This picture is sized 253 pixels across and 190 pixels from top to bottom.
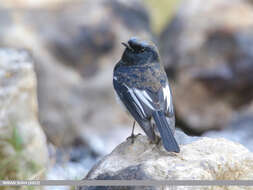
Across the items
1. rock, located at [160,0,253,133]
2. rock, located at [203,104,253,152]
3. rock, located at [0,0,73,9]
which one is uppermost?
rock, located at [0,0,73,9]

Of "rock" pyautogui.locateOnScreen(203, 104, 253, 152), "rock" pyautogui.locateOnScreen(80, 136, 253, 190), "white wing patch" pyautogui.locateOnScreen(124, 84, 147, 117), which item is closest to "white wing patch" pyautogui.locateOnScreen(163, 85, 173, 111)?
"white wing patch" pyautogui.locateOnScreen(124, 84, 147, 117)

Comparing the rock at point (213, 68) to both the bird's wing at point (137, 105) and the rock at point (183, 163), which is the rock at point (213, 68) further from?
the rock at point (183, 163)

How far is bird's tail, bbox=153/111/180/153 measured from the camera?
12.4ft

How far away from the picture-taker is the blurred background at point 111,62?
8.36 metres

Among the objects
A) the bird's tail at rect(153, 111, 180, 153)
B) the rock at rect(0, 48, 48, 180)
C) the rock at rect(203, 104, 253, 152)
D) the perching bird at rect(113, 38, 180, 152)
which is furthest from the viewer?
the rock at rect(203, 104, 253, 152)

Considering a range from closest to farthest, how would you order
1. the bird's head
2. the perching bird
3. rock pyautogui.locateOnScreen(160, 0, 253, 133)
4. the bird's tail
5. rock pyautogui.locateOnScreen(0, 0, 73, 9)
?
the bird's tail, the perching bird, the bird's head, rock pyautogui.locateOnScreen(0, 0, 73, 9), rock pyautogui.locateOnScreen(160, 0, 253, 133)

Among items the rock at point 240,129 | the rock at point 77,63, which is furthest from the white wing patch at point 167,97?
the rock at point 77,63

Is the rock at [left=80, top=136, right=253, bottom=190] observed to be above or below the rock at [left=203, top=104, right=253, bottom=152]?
above

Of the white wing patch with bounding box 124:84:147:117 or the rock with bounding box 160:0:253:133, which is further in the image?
the rock with bounding box 160:0:253:133

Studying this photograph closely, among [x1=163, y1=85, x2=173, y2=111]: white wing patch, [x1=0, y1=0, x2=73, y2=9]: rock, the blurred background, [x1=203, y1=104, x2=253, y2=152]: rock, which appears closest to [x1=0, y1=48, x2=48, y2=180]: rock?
[x1=163, y1=85, x2=173, y2=111]: white wing patch

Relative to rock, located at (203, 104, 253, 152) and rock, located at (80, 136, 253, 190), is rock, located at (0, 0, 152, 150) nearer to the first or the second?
rock, located at (203, 104, 253, 152)

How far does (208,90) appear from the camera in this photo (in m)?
9.35

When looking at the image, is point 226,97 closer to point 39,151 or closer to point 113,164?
point 39,151

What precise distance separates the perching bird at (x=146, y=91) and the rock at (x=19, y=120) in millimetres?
1224
